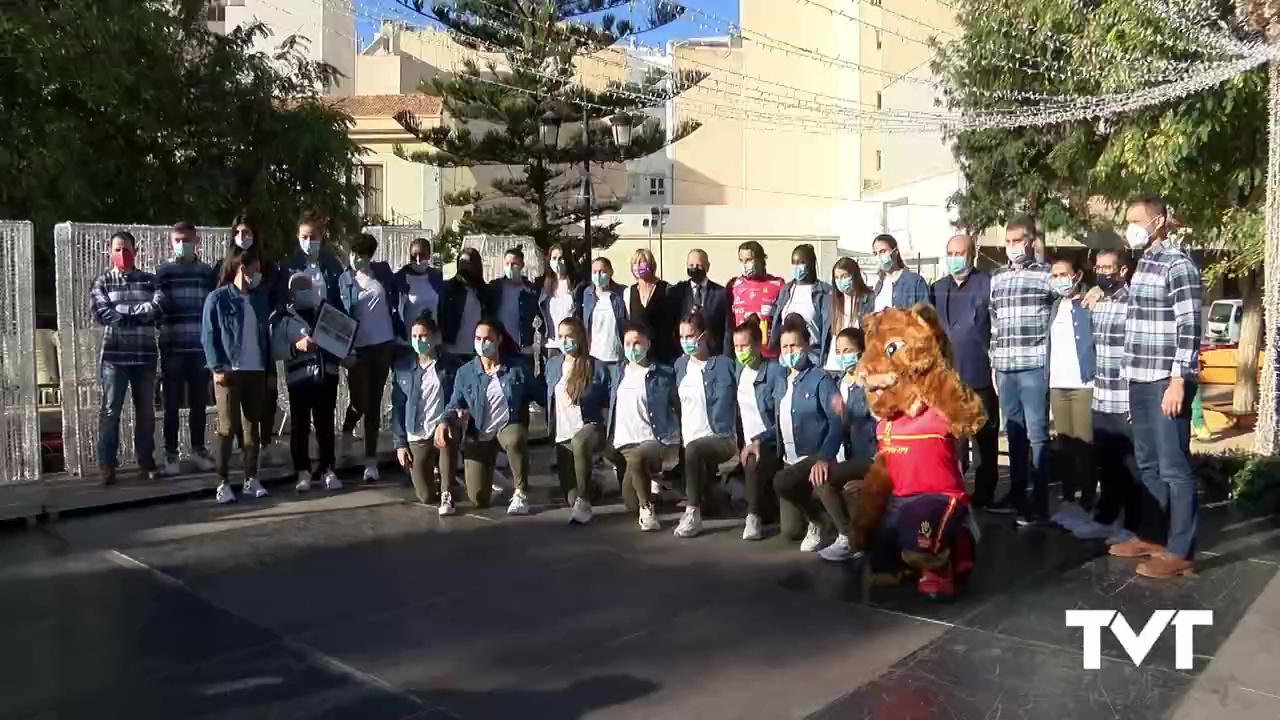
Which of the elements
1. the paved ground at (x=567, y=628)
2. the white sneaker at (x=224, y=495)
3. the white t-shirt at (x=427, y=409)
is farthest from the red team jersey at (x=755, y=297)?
the white sneaker at (x=224, y=495)

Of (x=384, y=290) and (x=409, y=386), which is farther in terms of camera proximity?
(x=384, y=290)

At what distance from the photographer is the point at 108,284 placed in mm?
7512

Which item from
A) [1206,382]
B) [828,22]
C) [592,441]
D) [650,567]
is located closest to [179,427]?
[592,441]

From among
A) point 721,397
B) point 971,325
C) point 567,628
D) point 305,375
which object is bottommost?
point 567,628

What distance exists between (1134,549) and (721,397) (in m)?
2.35

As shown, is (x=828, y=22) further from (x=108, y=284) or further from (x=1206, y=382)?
(x=108, y=284)

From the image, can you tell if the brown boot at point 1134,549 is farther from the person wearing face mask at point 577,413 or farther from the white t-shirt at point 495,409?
the white t-shirt at point 495,409

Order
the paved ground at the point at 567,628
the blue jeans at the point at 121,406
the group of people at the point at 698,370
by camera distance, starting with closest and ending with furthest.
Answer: the paved ground at the point at 567,628 < the group of people at the point at 698,370 < the blue jeans at the point at 121,406

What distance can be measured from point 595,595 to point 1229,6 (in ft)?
24.3

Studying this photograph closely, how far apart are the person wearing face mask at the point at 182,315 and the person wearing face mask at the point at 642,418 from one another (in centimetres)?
297

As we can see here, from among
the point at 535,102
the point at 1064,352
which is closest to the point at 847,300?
the point at 1064,352

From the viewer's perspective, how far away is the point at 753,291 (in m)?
7.96

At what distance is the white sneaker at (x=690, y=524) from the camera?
6.51 m

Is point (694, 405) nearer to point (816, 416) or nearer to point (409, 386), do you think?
point (816, 416)
